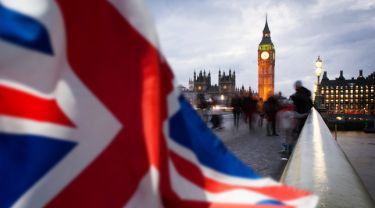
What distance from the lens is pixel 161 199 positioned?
1.19 meters

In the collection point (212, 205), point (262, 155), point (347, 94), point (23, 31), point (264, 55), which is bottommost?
point (262, 155)

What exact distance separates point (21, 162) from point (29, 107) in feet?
0.46

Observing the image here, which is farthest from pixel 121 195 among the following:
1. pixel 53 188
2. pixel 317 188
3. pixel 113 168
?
pixel 317 188

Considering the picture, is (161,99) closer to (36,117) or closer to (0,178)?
(36,117)

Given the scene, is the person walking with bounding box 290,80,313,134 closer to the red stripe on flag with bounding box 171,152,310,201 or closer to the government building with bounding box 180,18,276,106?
the red stripe on flag with bounding box 171,152,310,201

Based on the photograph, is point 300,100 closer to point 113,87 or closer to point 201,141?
point 201,141

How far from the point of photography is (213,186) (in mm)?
1428

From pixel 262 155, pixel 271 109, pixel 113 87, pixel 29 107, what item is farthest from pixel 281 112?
pixel 29 107

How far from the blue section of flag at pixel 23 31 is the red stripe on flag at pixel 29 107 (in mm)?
124

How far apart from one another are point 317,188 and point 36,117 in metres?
1.25

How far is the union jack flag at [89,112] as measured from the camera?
914 mm

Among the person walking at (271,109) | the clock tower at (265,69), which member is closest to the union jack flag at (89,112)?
the person walking at (271,109)

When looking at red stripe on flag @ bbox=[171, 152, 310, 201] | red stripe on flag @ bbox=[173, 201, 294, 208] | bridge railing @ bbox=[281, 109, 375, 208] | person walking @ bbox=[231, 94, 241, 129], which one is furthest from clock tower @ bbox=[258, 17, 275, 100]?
red stripe on flag @ bbox=[173, 201, 294, 208]

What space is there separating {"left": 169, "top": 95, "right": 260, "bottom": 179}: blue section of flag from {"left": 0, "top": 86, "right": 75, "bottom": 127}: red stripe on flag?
16.8 inches
